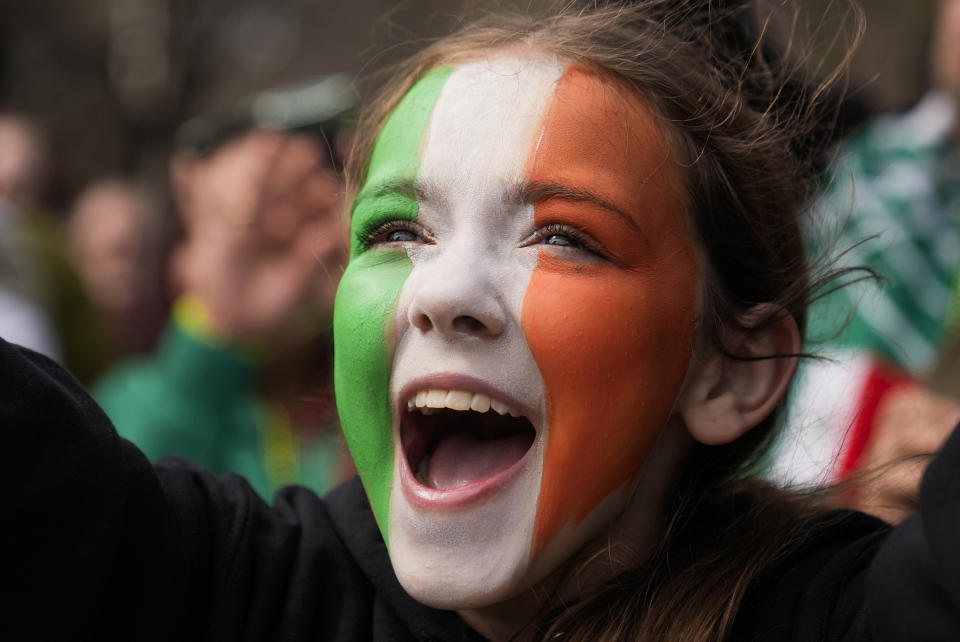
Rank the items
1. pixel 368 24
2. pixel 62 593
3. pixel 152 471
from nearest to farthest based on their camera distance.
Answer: pixel 62 593 → pixel 152 471 → pixel 368 24

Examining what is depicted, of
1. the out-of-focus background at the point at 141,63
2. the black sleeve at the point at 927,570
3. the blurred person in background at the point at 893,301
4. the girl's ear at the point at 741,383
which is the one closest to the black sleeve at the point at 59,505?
the girl's ear at the point at 741,383

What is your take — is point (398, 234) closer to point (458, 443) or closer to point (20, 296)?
point (458, 443)

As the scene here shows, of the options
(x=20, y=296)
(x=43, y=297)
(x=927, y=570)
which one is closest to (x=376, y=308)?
(x=927, y=570)

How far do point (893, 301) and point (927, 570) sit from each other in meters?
1.75

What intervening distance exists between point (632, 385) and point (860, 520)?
42 cm

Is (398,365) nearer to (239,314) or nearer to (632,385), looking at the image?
(632,385)

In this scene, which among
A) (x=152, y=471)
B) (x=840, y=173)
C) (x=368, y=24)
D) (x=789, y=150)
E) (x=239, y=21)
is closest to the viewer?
(x=152, y=471)

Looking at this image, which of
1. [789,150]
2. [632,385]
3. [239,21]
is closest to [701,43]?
[789,150]

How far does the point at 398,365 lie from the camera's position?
148 cm

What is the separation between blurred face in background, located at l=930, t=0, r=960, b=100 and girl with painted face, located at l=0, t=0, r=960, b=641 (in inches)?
56.4

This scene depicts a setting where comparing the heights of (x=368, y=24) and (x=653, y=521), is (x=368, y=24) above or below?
above

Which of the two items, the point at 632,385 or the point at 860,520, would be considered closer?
the point at 632,385

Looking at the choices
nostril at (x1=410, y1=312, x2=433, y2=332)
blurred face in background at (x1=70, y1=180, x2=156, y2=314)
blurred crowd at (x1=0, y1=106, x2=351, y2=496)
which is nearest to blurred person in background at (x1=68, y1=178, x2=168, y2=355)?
blurred face in background at (x1=70, y1=180, x2=156, y2=314)

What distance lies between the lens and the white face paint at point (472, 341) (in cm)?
140
